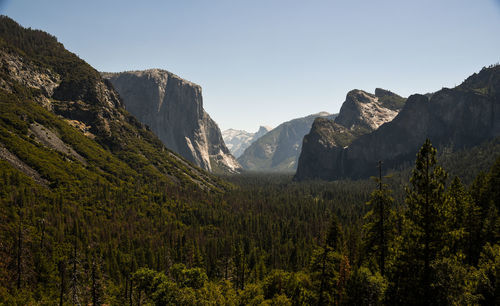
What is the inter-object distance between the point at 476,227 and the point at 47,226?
117630 millimetres

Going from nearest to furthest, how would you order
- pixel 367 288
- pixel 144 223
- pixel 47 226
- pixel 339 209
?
pixel 367 288 < pixel 47 226 < pixel 144 223 < pixel 339 209

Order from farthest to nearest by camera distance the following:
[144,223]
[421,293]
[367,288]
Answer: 1. [144,223]
2. [367,288]
3. [421,293]

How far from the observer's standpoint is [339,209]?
159 meters

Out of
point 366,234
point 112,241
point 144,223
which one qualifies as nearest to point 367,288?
point 366,234

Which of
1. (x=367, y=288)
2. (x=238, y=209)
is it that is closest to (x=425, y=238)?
(x=367, y=288)

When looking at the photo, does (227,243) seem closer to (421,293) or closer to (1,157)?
(421,293)

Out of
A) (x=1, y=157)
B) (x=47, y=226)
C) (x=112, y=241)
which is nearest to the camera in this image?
(x=47, y=226)

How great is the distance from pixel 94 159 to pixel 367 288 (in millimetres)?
190277

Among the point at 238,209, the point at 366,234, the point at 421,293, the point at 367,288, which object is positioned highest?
the point at 366,234

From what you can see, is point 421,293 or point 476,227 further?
point 476,227

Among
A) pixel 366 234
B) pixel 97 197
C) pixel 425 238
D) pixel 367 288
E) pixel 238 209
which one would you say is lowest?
pixel 238 209

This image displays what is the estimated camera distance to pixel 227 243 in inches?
4267

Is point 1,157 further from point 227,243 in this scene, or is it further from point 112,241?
point 227,243

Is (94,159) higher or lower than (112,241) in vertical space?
higher
